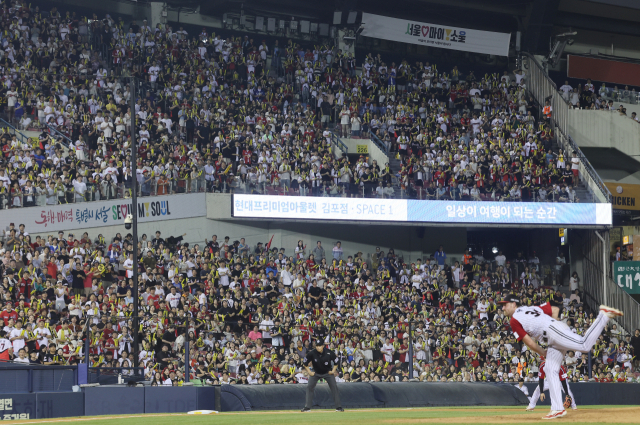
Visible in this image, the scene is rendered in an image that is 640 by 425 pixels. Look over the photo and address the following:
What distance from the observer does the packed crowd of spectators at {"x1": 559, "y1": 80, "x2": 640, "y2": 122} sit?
1491 inches

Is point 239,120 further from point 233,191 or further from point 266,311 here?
point 266,311

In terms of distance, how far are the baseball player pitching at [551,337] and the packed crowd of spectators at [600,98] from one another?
28.4 metres

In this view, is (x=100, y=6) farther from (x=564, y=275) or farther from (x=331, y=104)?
(x=564, y=275)

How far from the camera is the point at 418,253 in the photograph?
33.7 m

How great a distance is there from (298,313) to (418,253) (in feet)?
34.3

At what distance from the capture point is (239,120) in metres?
32.0

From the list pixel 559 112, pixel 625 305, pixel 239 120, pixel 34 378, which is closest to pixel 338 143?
pixel 239 120

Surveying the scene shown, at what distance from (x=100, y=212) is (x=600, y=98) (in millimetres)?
24209

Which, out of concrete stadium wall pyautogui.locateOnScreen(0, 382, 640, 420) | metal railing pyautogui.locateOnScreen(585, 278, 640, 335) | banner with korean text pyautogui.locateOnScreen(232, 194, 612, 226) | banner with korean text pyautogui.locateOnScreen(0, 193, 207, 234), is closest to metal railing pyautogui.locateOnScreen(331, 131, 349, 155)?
banner with korean text pyautogui.locateOnScreen(232, 194, 612, 226)

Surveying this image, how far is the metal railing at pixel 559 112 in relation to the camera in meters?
31.7

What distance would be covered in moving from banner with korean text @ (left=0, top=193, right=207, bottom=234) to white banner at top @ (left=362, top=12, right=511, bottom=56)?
16689 millimetres

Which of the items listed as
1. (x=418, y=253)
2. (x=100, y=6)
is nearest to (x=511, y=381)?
(x=418, y=253)

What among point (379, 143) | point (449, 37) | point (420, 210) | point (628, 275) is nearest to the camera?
point (420, 210)

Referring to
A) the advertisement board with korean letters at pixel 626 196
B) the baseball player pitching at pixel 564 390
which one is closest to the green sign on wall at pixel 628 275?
the advertisement board with korean letters at pixel 626 196
